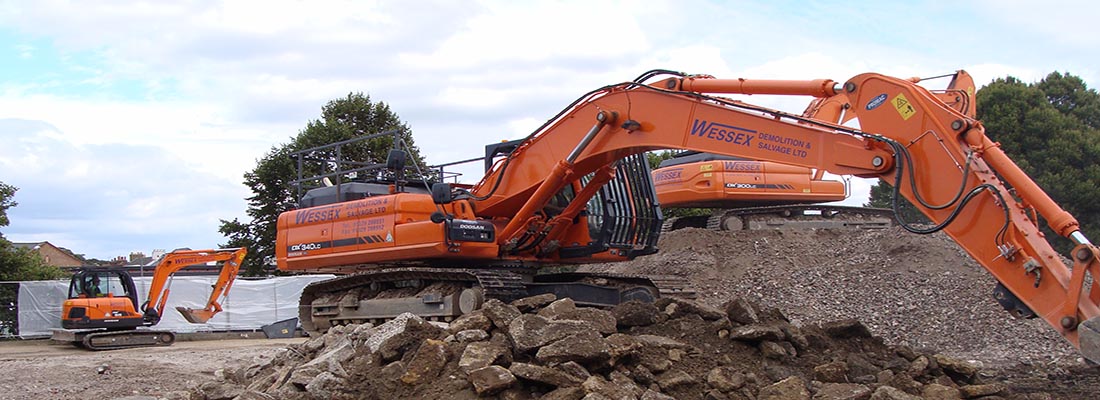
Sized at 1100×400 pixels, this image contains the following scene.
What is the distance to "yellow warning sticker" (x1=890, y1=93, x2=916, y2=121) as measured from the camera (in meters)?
7.54

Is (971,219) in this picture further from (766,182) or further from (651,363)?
(766,182)

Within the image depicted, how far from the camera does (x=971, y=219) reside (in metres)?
7.03

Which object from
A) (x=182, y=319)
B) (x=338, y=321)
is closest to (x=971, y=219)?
(x=338, y=321)

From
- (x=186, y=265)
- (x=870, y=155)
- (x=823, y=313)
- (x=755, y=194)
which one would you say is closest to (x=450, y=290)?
(x=870, y=155)

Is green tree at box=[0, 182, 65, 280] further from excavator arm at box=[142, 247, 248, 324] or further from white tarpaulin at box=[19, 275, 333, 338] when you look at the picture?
excavator arm at box=[142, 247, 248, 324]

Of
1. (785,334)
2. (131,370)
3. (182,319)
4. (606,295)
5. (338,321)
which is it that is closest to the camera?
(785,334)

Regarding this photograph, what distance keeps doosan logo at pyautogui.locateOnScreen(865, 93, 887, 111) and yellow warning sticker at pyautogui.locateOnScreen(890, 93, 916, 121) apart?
95 mm

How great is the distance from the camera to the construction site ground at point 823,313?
34.6 ft

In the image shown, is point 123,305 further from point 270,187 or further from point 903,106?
point 903,106

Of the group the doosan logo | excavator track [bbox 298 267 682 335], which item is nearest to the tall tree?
excavator track [bbox 298 267 682 335]

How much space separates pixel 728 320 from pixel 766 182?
11619 mm

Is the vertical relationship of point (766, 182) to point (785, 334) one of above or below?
above

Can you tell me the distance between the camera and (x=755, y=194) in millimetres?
19266

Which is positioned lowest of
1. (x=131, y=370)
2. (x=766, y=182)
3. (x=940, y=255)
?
(x=131, y=370)
